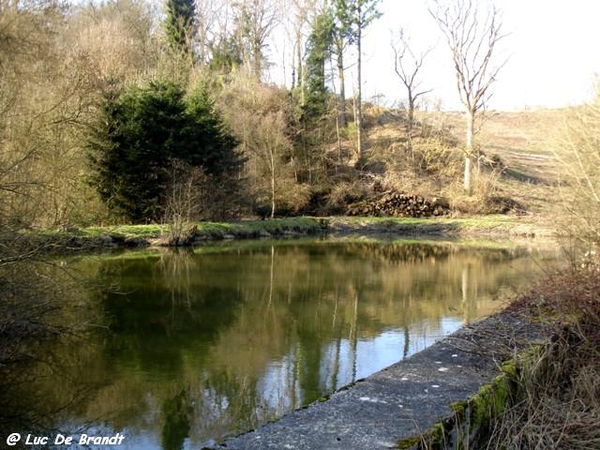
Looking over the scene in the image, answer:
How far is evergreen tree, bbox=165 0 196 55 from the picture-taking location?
3734 cm

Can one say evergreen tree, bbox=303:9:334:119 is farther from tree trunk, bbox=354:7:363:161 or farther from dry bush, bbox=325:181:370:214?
dry bush, bbox=325:181:370:214

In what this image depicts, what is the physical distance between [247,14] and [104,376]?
40.1 metres

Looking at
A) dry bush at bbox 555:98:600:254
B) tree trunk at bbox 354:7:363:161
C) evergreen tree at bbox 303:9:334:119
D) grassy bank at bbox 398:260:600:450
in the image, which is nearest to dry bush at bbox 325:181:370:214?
tree trunk at bbox 354:7:363:161

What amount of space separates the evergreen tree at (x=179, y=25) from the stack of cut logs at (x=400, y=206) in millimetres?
15145

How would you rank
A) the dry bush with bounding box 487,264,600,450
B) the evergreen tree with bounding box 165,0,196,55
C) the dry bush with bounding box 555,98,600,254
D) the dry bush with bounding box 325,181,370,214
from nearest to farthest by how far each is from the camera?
the dry bush with bounding box 487,264,600,450, the dry bush with bounding box 555,98,600,254, the dry bush with bounding box 325,181,370,214, the evergreen tree with bounding box 165,0,196,55

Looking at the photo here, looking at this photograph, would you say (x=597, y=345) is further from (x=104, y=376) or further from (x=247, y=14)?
(x=247, y=14)

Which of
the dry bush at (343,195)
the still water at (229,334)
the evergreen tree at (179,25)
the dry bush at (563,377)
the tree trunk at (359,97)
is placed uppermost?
the evergreen tree at (179,25)

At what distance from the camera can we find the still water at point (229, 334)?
5980 mm

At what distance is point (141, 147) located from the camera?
76.1 feet

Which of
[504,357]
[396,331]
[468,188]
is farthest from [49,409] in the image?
[468,188]

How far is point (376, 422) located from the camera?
3.70 metres

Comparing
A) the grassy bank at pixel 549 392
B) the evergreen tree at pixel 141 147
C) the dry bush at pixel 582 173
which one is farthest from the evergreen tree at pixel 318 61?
the grassy bank at pixel 549 392

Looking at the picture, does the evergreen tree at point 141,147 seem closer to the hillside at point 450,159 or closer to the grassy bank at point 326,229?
the grassy bank at point 326,229

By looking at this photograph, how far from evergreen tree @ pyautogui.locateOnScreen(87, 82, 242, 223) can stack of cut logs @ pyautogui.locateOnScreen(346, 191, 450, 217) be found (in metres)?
12.2
